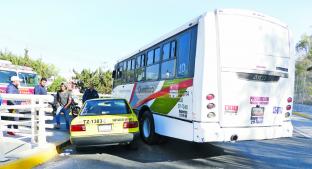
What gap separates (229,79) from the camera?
7441 mm

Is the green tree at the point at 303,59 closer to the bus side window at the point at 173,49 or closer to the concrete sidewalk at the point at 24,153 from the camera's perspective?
the bus side window at the point at 173,49

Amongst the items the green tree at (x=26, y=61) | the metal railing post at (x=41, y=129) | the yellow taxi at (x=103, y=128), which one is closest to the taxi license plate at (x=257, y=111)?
the yellow taxi at (x=103, y=128)

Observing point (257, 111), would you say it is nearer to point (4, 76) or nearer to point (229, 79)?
point (229, 79)

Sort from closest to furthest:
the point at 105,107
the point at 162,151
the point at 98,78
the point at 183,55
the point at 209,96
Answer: the point at 209,96 → the point at 183,55 → the point at 162,151 → the point at 105,107 → the point at 98,78

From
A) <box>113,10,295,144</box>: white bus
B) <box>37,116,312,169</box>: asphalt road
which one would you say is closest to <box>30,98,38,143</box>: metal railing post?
<box>37,116,312,169</box>: asphalt road

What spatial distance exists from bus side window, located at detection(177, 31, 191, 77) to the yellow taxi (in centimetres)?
184

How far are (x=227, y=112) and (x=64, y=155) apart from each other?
13.5 ft

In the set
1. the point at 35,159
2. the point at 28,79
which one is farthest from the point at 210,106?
the point at 28,79

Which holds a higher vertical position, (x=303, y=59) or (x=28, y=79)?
(x=303, y=59)

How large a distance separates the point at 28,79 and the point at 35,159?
11.8m

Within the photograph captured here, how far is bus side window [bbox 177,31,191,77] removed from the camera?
315 inches

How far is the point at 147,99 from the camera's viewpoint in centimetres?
1080

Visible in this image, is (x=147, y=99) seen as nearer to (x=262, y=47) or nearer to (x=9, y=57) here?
Answer: (x=262, y=47)

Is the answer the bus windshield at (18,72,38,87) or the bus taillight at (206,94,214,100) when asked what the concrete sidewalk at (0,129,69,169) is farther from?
the bus windshield at (18,72,38,87)
